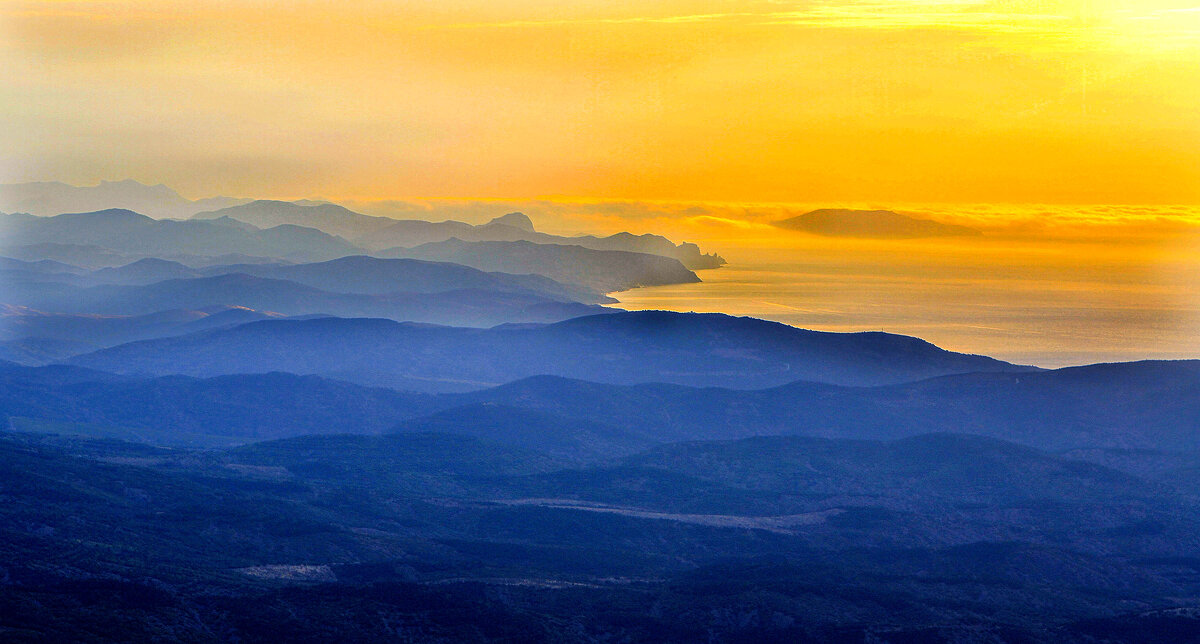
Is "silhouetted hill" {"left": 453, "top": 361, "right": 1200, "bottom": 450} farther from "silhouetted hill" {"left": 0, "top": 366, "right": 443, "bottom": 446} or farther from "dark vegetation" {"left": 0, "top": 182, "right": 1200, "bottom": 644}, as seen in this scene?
"silhouetted hill" {"left": 0, "top": 366, "right": 443, "bottom": 446}

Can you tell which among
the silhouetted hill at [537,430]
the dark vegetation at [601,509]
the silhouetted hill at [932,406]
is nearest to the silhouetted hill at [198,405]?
the dark vegetation at [601,509]

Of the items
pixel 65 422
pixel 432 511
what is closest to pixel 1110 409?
pixel 432 511

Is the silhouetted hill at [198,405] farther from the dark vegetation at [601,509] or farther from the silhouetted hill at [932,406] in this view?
the silhouetted hill at [932,406]

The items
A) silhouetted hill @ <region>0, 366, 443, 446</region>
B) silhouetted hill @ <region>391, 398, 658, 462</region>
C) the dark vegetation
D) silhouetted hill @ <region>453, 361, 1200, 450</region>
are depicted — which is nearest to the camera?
the dark vegetation

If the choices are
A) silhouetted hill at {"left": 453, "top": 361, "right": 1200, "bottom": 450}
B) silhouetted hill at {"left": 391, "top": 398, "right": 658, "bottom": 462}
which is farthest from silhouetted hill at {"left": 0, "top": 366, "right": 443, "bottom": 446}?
silhouetted hill at {"left": 453, "top": 361, "right": 1200, "bottom": 450}

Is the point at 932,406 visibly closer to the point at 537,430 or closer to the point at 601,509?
the point at 537,430

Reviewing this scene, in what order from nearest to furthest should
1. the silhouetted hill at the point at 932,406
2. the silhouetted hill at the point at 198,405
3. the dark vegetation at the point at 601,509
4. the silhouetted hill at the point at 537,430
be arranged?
1. the dark vegetation at the point at 601,509
2. the silhouetted hill at the point at 537,430
3. the silhouetted hill at the point at 198,405
4. the silhouetted hill at the point at 932,406

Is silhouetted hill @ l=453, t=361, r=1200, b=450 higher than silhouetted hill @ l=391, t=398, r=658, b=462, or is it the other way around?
silhouetted hill @ l=453, t=361, r=1200, b=450

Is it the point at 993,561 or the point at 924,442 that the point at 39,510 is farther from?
the point at 924,442

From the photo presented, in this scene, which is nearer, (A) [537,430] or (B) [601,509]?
(B) [601,509]

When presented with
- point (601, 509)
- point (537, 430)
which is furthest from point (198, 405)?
point (601, 509)

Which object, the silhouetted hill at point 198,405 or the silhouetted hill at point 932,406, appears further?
the silhouetted hill at point 932,406
